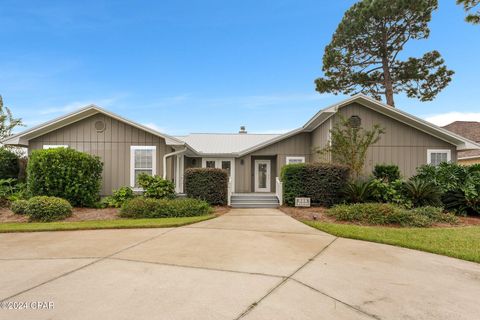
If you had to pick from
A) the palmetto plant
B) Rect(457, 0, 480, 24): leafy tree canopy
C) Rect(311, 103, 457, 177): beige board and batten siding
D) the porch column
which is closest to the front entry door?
Rect(311, 103, 457, 177): beige board and batten siding

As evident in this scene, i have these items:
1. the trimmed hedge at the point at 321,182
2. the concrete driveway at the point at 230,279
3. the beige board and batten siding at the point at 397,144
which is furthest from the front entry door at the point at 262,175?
the concrete driveway at the point at 230,279

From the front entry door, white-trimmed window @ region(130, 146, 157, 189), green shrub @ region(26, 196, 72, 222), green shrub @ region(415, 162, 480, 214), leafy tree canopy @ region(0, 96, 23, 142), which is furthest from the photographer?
leafy tree canopy @ region(0, 96, 23, 142)

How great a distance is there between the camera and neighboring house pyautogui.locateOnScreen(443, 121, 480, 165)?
20048 mm

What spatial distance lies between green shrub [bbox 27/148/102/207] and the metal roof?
24.5 feet

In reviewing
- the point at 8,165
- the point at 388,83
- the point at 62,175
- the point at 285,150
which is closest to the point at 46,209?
the point at 62,175

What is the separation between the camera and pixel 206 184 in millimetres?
11055

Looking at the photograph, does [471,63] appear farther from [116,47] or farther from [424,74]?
[116,47]

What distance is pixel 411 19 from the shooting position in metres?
17.5

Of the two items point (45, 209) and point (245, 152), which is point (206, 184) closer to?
point (245, 152)

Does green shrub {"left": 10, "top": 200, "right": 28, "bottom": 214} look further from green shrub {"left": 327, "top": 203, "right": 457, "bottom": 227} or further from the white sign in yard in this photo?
green shrub {"left": 327, "top": 203, "right": 457, "bottom": 227}

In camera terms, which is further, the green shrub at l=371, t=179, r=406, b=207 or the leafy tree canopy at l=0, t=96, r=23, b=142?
the leafy tree canopy at l=0, t=96, r=23, b=142

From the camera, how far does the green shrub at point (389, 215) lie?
26.2 feet

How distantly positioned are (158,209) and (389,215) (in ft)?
24.6

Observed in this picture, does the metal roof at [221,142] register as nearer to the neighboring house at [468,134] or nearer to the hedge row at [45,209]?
the hedge row at [45,209]
